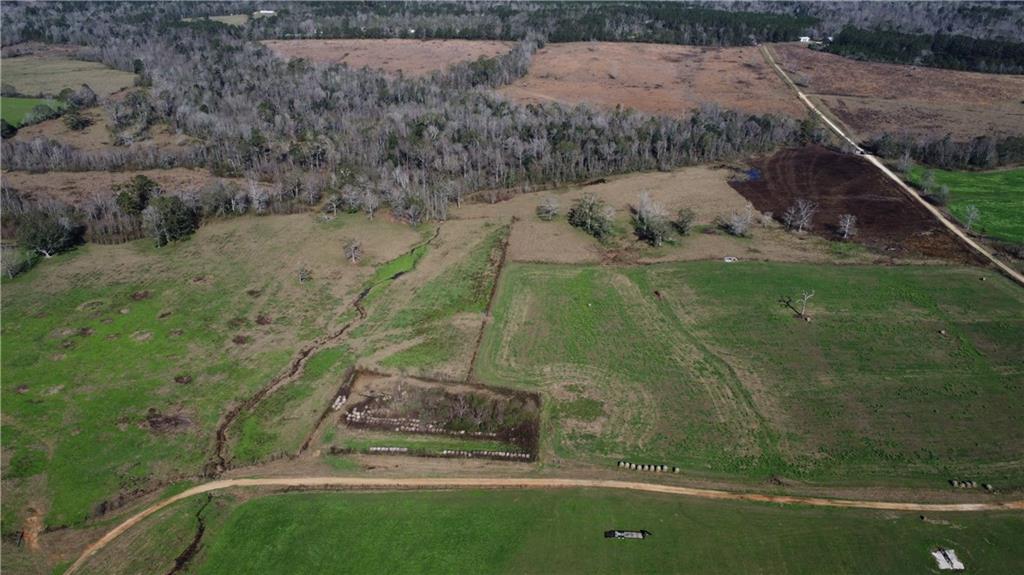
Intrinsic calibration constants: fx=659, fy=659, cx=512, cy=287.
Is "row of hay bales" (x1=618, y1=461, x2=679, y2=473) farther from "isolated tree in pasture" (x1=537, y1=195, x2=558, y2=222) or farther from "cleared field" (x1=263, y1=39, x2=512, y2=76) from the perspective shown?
"cleared field" (x1=263, y1=39, x2=512, y2=76)

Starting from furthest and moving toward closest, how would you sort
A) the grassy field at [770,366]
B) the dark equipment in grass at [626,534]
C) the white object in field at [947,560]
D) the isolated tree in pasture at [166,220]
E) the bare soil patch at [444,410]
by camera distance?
the isolated tree in pasture at [166,220], the bare soil patch at [444,410], the grassy field at [770,366], the dark equipment in grass at [626,534], the white object in field at [947,560]

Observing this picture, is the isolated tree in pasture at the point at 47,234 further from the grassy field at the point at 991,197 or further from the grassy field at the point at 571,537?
the grassy field at the point at 991,197

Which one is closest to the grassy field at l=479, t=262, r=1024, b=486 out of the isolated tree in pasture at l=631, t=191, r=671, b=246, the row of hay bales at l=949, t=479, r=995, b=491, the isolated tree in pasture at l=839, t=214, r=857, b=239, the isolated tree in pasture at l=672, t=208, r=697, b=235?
the row of hay bales at l=949, t=479, r=995, b=491

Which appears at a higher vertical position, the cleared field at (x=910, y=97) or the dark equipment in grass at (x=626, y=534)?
the cleared field at (x=910, y=97)

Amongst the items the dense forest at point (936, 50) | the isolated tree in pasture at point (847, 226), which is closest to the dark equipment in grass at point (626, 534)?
the isolated tree in pasture at point (847, 226)

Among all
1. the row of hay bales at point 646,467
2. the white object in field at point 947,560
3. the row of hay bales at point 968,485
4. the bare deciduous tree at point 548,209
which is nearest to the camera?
the white object in field at point 947,560

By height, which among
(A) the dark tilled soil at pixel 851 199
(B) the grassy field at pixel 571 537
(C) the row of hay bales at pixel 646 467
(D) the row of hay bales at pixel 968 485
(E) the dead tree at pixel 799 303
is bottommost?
(B) the grassy field at pixel 571 537

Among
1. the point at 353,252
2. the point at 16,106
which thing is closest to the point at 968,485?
the point at 353,252
